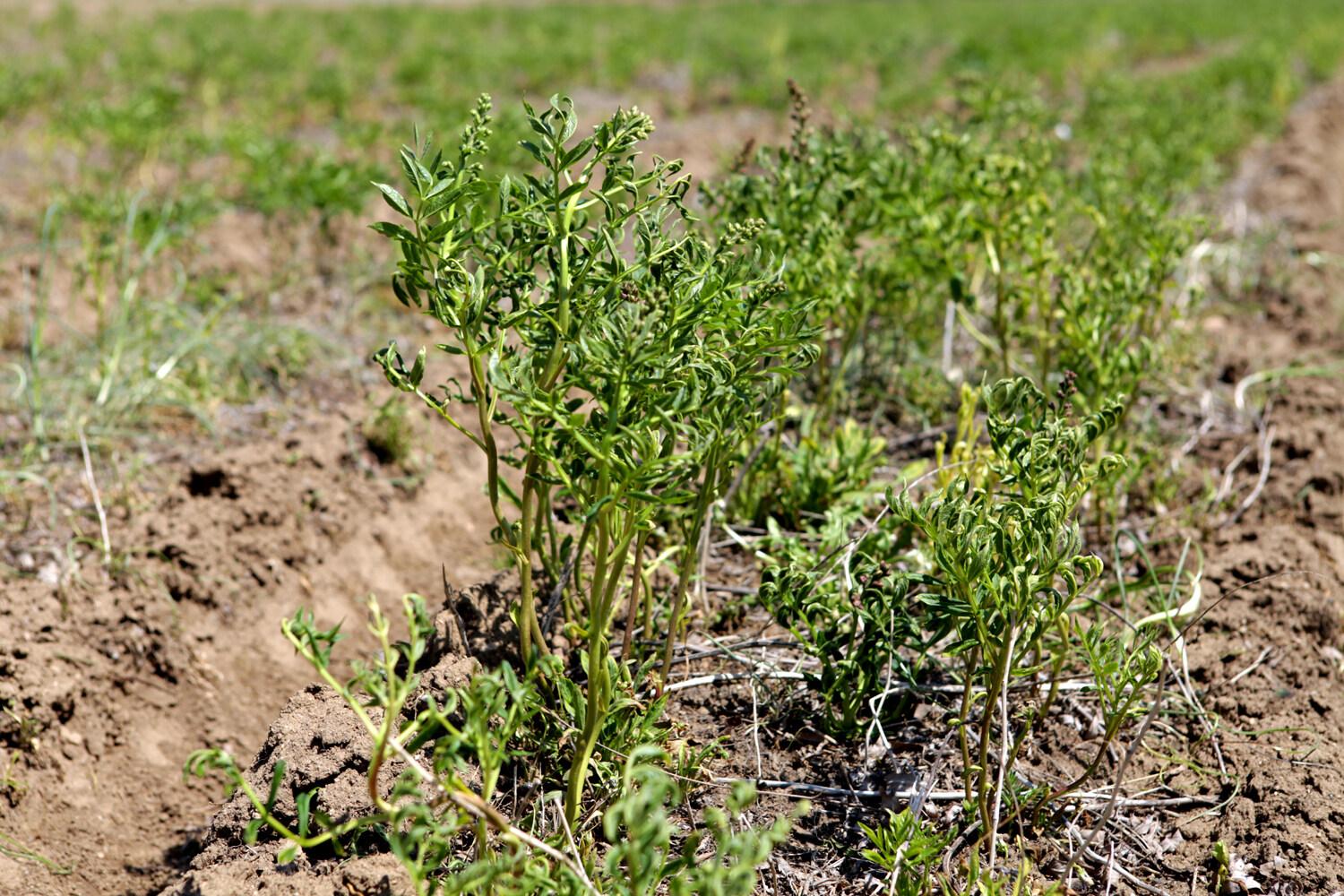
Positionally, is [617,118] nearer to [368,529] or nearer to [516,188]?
[516,188]

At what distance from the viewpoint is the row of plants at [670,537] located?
1756 mm

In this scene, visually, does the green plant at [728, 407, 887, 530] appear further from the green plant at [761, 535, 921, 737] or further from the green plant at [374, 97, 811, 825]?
the green plant at [374, 97, 811, 825]

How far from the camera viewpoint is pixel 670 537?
2.95 metres

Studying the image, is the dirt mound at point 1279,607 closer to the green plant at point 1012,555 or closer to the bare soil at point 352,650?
the bare soil at point 352,650

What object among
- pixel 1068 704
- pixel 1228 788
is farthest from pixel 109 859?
pixel 1228 788

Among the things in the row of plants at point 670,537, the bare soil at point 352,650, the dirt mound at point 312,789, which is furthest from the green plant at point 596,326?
the bare soil at point 352,650

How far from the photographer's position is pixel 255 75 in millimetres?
9164

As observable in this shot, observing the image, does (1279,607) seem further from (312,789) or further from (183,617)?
(183,617)

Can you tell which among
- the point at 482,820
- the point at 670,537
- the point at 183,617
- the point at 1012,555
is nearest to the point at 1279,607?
the point at 1012,555

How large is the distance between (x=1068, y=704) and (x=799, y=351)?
109cm

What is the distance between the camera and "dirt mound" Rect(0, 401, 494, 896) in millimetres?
2516

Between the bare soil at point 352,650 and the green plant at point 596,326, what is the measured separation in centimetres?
53

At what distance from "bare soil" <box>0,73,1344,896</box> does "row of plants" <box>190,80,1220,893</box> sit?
11cm

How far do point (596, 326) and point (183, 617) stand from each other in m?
1.71
